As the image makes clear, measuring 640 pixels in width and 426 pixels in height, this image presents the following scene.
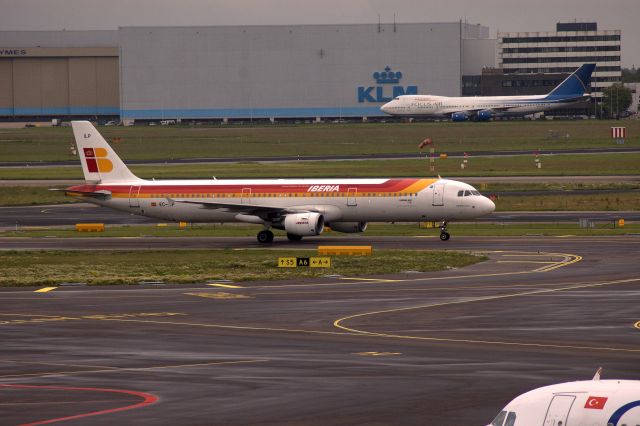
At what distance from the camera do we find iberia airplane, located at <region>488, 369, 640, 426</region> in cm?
1402

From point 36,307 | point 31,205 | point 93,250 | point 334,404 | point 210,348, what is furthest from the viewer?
point 31,205

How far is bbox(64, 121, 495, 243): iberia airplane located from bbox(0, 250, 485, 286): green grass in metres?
6.55

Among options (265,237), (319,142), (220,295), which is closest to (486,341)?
(220,295)

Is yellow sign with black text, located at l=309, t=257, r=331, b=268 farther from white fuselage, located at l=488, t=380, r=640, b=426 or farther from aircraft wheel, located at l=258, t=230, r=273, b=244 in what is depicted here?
white fuselage, located at l=488, t=380, r=640, b=426

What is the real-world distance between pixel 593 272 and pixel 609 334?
18.1 meters

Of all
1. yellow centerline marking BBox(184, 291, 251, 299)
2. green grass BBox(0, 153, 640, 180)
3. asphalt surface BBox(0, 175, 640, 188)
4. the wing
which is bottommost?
yellow centerline marking BBox(184, 291, 251, 299)

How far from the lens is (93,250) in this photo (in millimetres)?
67625

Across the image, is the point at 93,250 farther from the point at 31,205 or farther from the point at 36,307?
the point at 31,205

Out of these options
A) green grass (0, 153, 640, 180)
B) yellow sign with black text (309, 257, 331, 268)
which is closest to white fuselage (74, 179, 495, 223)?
yellow sign with black text (309, 257, 331, 268)

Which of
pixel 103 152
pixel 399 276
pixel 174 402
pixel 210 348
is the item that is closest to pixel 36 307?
pixel 210 348

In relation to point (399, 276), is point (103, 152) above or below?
above

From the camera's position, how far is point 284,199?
7275cm

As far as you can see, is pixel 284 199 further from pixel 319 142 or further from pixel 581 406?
pixel 319 142

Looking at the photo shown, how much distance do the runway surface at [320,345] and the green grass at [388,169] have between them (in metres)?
60.4
